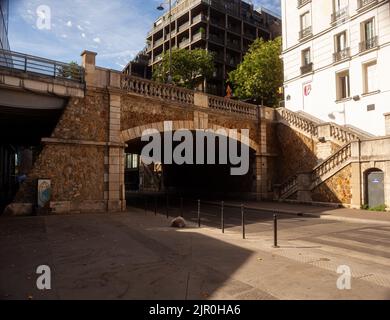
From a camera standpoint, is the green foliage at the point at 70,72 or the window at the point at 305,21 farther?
the window at the point at 305,21

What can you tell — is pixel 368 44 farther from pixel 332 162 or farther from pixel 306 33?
pixel 332 162

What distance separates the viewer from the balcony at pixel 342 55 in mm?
23973

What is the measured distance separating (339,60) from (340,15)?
3.34 meters

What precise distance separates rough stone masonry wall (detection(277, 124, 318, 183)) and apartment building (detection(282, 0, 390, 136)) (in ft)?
11.3

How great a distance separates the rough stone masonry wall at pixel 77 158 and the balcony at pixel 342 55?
17271 millimetres

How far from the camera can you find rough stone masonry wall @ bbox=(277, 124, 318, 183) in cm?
2269

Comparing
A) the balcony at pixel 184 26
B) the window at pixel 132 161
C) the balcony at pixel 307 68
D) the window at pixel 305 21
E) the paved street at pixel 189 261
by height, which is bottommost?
the paved street at pixel 189 261

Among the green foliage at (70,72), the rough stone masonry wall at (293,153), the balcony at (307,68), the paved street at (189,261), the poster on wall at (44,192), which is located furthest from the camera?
the balcony at (307,68)

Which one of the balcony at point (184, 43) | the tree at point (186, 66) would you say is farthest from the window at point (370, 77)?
the balcony at point (184, 43)

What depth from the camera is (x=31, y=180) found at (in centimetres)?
1425

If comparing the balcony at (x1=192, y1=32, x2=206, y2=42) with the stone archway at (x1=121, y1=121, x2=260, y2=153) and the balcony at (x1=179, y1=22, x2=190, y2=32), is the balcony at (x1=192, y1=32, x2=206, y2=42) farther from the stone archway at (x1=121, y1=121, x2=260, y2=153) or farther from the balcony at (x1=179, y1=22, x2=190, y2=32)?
the stone archway at (x1=121, y1=121, x2=260, y2=153)

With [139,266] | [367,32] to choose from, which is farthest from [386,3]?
[139,266]

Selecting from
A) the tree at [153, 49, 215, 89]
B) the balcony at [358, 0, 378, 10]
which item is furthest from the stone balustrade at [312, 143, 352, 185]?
the tree at [153, 49, 215, 89]

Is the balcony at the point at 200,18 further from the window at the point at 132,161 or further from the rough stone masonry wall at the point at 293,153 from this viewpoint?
the rough stone masonry wall at the point at 293,153
